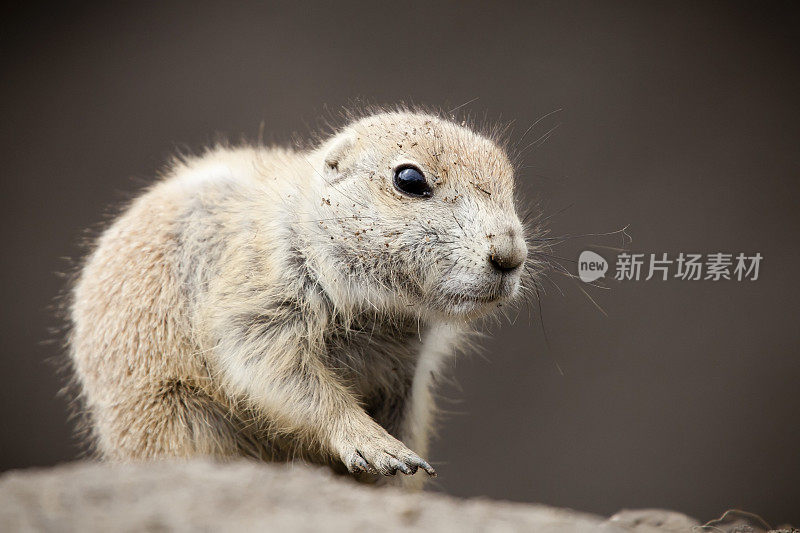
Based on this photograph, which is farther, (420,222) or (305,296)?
(305,296)

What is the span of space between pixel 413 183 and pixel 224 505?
50.0 inches

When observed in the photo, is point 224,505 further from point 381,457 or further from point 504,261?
point 504,261

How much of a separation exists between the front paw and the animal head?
47 cm

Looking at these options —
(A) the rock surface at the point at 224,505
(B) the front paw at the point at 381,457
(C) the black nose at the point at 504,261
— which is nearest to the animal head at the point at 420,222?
(C) the black nose at the point at 504,261

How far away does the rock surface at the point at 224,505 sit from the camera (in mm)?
2002

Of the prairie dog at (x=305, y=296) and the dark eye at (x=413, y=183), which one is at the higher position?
the dark eye at (x=413, y=183)

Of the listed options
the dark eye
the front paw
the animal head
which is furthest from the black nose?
the front paw

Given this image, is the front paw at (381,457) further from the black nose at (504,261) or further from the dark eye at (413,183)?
the dark eye at (413,183)

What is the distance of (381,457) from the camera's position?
9.05 ft

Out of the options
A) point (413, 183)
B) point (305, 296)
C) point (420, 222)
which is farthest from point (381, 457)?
point (413, 183)

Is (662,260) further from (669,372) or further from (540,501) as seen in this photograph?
(540,501)

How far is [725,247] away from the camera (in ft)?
20.8

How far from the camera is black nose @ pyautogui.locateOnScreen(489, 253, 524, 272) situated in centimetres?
271

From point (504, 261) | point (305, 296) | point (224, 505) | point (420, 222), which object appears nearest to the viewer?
point (224, 505)
